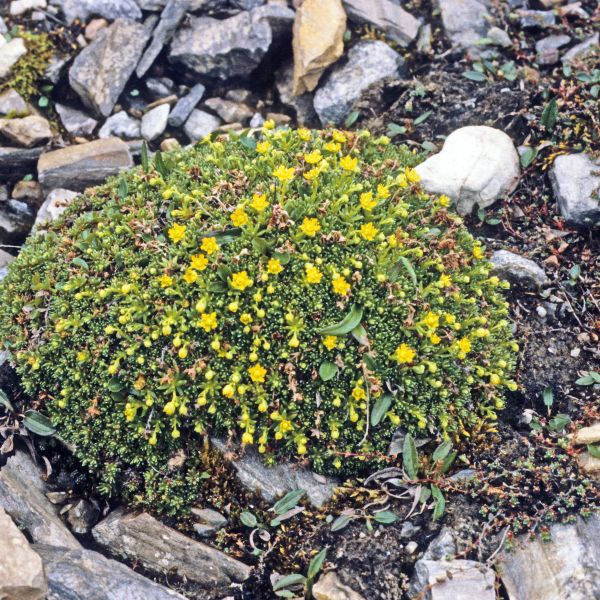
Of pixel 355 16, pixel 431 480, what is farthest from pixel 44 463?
pixel 355 16

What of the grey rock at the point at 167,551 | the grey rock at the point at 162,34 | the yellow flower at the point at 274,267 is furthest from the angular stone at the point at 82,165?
the grey rock at the point at 167,551

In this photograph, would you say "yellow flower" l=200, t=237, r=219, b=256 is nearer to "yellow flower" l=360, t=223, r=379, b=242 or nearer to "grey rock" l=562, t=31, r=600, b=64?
"yellow flower" l=360, t=223, r=379, b=242

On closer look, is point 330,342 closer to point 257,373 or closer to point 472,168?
point 257,373

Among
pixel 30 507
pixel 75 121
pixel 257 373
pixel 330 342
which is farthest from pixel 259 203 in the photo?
pixel 75 121

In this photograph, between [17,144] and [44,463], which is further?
[17,144]

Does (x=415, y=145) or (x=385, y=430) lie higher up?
(x=415, y=145)

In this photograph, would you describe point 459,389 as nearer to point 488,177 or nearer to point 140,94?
point 488,177
